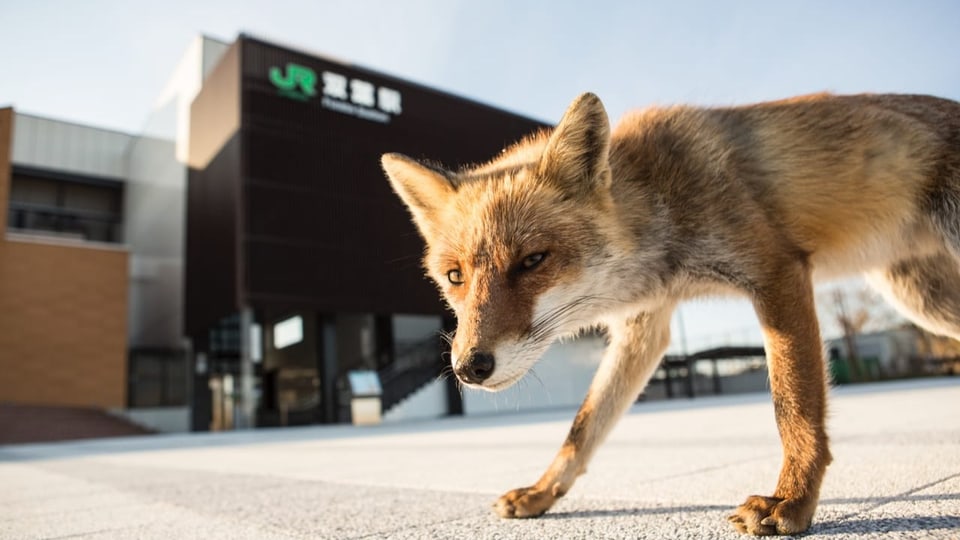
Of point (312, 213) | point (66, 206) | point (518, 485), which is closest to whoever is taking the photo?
point (518, 485)

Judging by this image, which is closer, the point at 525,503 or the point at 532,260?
the point at 532,260

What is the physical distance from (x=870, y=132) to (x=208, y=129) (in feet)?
104

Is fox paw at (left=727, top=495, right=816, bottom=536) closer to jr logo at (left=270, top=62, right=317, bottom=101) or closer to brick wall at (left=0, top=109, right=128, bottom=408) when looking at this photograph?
jr logo at (left=270, top=62, right=317, bottom=101)

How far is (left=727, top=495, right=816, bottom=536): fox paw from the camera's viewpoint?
1.77 metres

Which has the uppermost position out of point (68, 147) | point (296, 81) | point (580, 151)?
point (68, 147)

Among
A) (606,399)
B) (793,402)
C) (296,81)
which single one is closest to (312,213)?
(296,81)

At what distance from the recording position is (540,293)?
2.05 m

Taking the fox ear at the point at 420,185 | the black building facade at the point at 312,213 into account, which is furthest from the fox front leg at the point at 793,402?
the black building facade at the point at 312,213

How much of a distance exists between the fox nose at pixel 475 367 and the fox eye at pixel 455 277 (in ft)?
1.46

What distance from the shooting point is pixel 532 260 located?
2.09 m

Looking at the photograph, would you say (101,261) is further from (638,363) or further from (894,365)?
(894,365)

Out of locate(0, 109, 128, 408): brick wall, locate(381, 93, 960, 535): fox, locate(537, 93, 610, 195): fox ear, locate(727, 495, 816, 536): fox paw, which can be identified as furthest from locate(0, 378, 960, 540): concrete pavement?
locate(0, 109, 128, 408): brick wall

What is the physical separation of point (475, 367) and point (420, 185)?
1.09m

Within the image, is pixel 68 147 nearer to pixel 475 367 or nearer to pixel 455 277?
pixel 455 277
